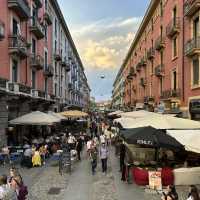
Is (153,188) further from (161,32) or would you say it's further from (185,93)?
(161,32)

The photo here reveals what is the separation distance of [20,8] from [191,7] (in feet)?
39.7

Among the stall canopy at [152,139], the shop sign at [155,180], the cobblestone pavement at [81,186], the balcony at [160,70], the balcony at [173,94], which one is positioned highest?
the balcony at [160,70]

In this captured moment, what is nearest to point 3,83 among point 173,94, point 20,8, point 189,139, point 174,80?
point 20,8

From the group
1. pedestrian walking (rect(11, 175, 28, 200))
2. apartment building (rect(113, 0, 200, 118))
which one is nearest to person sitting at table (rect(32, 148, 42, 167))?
pedestrian walking (rect(11, 175, 28, 200))

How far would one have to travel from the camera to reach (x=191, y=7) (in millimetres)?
25844

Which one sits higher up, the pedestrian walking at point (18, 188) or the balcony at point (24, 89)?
the balcony at point (24, 89)

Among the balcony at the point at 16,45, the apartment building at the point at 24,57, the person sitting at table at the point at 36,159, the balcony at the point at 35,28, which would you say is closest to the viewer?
the person sitting at table at the point at 36,159

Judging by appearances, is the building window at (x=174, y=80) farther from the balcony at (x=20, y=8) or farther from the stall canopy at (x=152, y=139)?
the stall canopy at (x=152, y=139)

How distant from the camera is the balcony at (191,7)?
979 inches

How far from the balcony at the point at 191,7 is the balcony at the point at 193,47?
6.94 feet

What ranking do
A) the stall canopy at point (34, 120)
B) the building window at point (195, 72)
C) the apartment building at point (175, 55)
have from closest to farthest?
1. the stall canopy at point (34, 120)
2. the building window at point (195, 72)
3. the apartment building at point (175, 55)

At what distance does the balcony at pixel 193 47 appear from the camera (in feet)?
81.4

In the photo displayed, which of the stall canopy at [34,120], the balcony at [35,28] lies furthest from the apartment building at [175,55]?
the balcony at [35,28]

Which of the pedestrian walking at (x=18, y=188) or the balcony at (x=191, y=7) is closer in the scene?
the pedestrian walking at (x=18, y=188)
